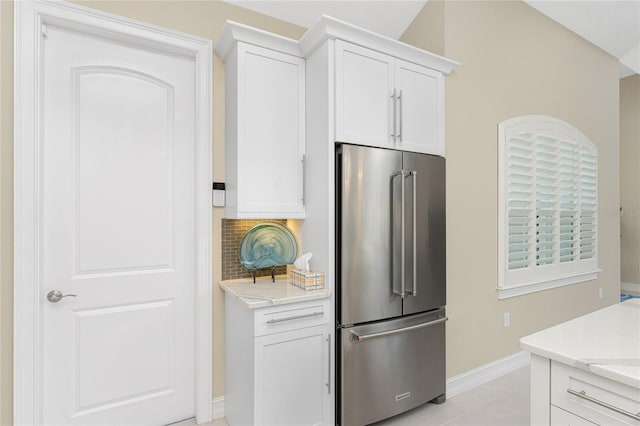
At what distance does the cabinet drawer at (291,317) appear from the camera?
1.79 m

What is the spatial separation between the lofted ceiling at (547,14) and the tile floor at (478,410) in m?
A: 2.89

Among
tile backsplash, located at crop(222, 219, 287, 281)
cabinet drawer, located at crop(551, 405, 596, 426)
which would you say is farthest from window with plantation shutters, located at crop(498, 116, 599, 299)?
tile backsplash, located at crop(222, 219, 287, 281)

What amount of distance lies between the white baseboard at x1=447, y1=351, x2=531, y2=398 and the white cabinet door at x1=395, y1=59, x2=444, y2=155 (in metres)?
1.74

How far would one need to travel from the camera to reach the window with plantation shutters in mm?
2914

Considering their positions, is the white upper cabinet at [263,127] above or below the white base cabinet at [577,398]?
above

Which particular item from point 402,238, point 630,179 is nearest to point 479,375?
point 402,238

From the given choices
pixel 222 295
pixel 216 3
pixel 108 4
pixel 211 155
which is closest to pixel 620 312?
pixel 222 295

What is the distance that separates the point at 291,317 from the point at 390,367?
0.75 metres

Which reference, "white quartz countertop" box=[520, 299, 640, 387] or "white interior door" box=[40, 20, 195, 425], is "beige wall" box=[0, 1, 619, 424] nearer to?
"white interior door" box=[40, 20, 195, 425]

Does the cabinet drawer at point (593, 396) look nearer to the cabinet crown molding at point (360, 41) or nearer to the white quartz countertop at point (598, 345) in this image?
the white quartz countertop at point (598, 345)

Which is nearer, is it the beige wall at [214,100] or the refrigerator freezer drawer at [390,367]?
the beige wall at [214,100]

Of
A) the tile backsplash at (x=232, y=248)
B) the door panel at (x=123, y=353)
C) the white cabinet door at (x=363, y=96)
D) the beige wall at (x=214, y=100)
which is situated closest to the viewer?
the beige wall at (x=214, y=100)

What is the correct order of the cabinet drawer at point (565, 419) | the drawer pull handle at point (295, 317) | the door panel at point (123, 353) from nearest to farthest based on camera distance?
the cabinet drawer at point (565, 419) < the drawer pull handle at point (295, 317) < the door panel at point (123, 353)

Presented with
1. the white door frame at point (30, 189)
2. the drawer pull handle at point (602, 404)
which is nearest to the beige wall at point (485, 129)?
the drawer pull handle at point (602, 404)
